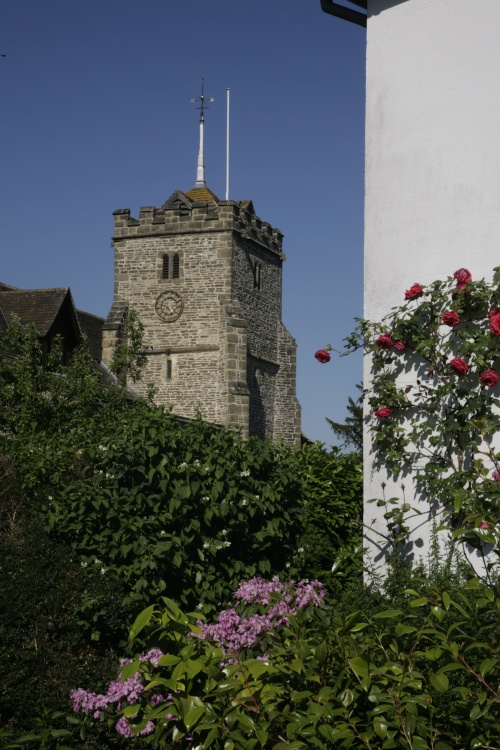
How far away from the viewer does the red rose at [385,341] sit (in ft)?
27.4

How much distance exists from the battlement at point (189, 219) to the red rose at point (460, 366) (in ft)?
132

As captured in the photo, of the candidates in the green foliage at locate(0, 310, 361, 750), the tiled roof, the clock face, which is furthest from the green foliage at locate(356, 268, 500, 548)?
the tiled roof

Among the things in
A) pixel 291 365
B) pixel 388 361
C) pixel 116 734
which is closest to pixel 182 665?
pixel 116 734

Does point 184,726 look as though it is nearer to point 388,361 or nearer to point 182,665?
point 182,665

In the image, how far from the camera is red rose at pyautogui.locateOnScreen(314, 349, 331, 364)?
365 inches

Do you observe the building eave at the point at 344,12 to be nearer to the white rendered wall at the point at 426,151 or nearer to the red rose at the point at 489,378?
the white rendered wall at the point at 426,151

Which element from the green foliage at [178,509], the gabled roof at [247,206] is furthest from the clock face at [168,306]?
the green foliage at [178,509]

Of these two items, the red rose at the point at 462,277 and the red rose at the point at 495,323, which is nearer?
the red rose at the point at 495,323

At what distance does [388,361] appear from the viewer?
8.55 metres

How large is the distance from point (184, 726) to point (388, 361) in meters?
4.94

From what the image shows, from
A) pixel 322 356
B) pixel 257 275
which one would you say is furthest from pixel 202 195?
pixel 322 356

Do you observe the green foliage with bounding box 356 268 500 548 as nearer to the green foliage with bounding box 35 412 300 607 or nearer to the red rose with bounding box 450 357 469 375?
the red rose with bounding box 450 357 469 375

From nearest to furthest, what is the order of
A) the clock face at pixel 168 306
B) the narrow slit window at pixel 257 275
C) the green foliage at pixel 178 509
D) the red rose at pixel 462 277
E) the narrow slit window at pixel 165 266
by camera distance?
1. the red rose at pixel 462 277
2. the green foliage at pixel 178 509
3. the clock face at pixel 168 306
4. the narrow slit window at pixel 165 266
5. the narrow slit window at pixel 257 275

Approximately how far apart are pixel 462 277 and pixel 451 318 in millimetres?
347
